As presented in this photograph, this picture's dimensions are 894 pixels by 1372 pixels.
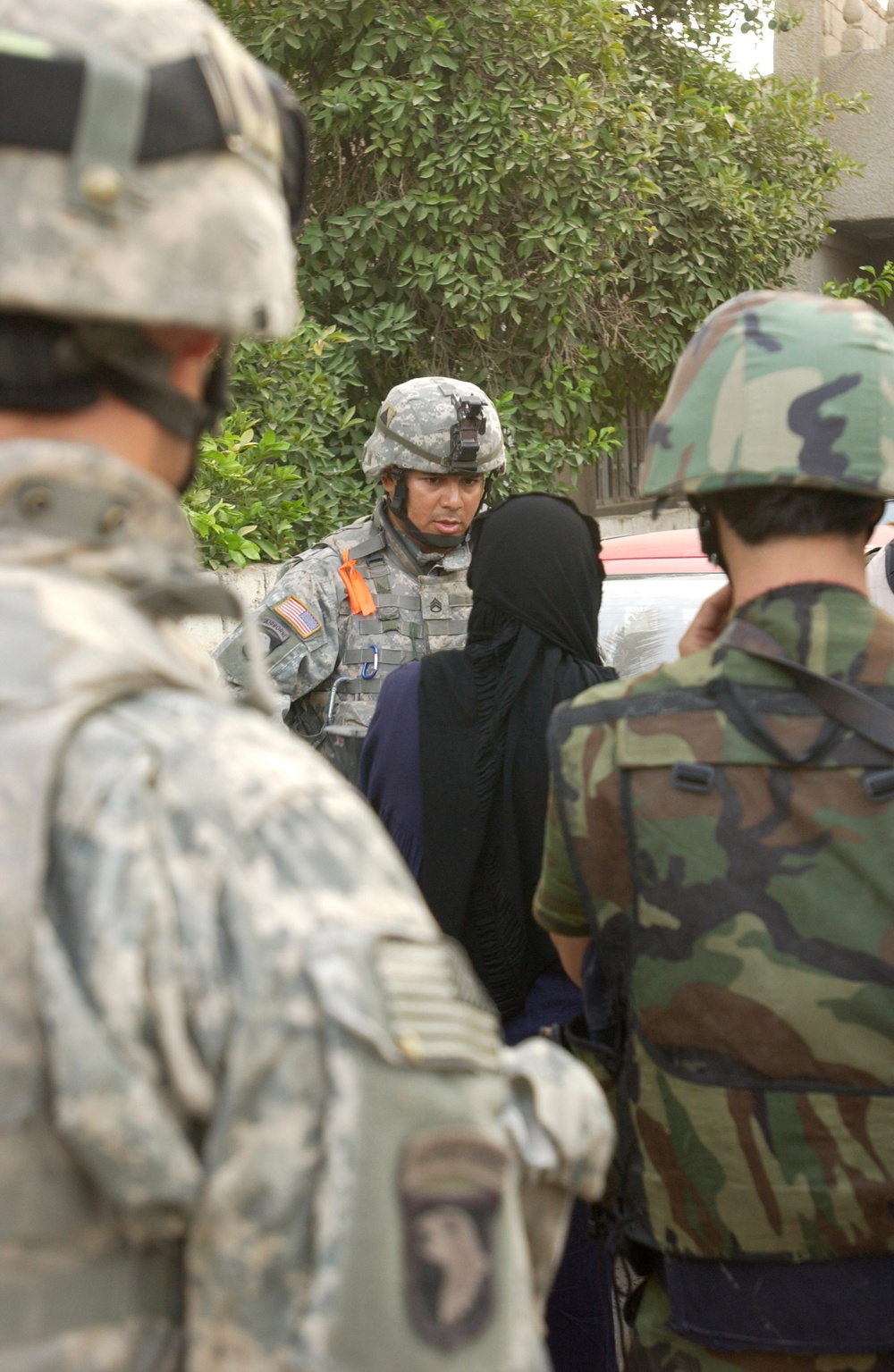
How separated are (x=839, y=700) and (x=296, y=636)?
8.42 ft

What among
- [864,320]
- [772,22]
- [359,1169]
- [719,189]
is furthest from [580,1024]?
[772,22]

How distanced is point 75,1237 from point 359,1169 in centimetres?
20

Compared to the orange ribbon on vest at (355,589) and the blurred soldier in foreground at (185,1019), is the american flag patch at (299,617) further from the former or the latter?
the blurred soldier in foreground at (185,1019)

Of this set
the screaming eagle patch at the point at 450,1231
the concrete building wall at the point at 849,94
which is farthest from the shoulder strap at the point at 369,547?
the concrete building wall at the point at 849,94

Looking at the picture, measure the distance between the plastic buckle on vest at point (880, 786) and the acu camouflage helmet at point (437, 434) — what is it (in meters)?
2.64

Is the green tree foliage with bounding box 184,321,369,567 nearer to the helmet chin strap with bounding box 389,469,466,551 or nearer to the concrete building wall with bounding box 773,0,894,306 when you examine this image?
the helmet chin strap with bounding box 389,469,466,551

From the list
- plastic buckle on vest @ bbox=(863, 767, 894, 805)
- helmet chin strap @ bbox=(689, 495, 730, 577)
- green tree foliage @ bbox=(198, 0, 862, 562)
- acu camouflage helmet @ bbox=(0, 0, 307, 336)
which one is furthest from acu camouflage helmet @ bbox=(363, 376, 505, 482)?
acu camouflage helmet @ bbox=(0, 0, 307, 336)

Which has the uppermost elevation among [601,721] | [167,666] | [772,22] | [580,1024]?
[772,22]

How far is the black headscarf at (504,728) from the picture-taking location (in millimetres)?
2664

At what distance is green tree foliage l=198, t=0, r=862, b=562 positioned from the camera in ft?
26.6

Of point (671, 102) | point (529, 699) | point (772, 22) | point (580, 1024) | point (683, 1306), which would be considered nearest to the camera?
point (683, 1306)

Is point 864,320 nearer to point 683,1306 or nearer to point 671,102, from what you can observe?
point 683,1306

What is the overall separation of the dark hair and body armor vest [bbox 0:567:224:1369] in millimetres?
1184

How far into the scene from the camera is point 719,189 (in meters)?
9.62
